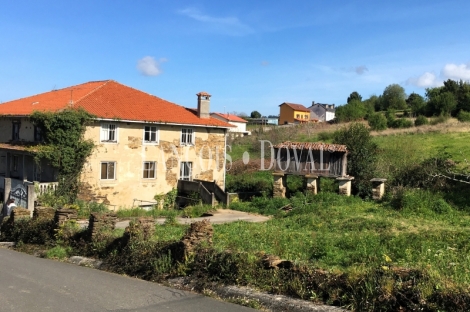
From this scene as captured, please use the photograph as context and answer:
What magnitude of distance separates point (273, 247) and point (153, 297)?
13.0 feet

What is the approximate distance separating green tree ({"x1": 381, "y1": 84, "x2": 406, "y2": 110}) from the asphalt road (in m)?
81.2

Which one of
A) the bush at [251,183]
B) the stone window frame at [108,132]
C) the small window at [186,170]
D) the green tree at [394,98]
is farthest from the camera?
the green tree at [394,98]

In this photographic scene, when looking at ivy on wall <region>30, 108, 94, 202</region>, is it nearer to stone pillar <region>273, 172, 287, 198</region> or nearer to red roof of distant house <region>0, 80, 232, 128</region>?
red roof of distant house <region>0, 80, 232, 128</region>

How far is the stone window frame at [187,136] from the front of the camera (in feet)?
106

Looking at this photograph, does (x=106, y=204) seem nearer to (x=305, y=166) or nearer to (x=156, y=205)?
(x=156, y=205)

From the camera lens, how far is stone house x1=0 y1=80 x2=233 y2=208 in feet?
92.5

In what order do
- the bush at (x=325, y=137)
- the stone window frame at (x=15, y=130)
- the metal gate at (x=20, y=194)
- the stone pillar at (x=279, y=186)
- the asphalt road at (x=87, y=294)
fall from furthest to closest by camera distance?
the bush at (x=325, y=137) → the stone window frame at (x=15, y=130) → the stone pillar at (x=279, y=186) → the metal gate at (x=20, y=194) → the asphalt road at (x=87, y=294)

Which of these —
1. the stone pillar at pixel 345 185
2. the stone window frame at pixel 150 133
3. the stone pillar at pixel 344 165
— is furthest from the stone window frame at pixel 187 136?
the stone pillar at pixel 345 185

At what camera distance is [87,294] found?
7.86 metres

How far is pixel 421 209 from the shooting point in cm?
1869

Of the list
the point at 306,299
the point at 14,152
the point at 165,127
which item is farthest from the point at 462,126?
the point at 306,299

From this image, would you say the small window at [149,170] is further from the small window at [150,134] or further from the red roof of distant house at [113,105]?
the red roof of distant house at [113,105]

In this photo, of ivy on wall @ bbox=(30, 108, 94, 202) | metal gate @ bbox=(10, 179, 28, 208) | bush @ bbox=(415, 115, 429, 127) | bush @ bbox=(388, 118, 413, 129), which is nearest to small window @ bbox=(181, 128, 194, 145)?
ivy on wall @ bbox=(30, 108, 94, 202)

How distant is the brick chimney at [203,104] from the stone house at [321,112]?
7033cm
